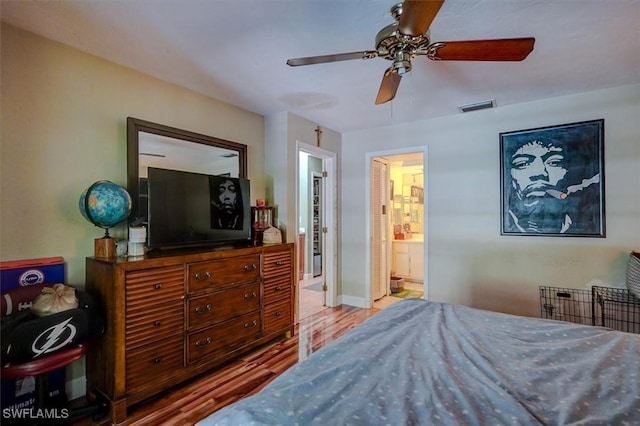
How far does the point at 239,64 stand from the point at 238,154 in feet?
3.57

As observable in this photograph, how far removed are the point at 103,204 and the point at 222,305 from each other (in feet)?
3.87

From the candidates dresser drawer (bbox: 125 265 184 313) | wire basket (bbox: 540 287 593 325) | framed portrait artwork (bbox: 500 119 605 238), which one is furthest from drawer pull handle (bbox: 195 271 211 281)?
wire basket (bbox: 540 287 593 325)

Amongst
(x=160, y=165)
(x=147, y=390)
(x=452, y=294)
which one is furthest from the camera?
(x=452, y=294)

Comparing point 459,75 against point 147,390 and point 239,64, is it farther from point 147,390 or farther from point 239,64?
point 147,390

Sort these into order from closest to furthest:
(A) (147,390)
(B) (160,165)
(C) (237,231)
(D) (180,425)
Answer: (D) (180,425) < (A) (147,390) < (B) (160,165) < (C) (237,231)

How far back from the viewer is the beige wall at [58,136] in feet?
6.23

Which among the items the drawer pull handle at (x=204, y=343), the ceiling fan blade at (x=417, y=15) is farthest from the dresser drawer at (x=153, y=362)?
the ceiling fan blade at (x=417, y=15)

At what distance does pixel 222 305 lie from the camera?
253cm

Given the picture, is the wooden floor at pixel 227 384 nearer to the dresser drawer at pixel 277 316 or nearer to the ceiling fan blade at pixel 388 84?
the dresser drawer at pixel 277 316

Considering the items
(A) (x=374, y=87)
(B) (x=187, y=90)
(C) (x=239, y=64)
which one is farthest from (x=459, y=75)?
(B) (x=187, y=90)

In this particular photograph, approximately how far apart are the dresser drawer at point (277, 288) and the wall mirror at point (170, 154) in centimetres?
122

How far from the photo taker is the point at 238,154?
3307 mm

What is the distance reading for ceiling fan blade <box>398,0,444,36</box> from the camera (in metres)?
1.17

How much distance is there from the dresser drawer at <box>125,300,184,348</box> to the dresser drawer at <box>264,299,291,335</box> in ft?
2.90
